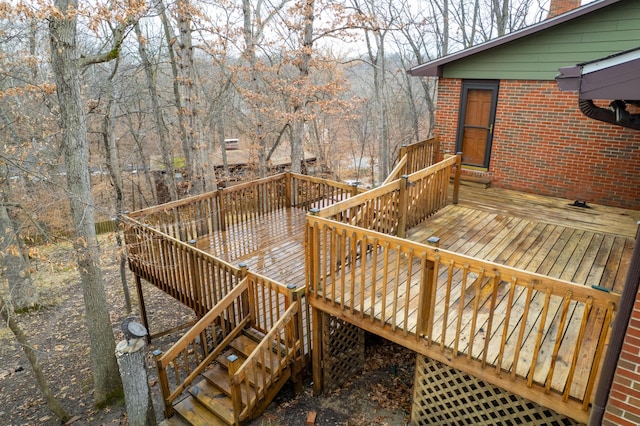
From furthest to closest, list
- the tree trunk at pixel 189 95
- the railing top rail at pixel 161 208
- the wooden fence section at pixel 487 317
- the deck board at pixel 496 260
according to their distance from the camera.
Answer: the tree trunk at pixel 189 95
the railing top rail at pixel 161 208
the deck board at pixel 496 260
the wooden fence section at pixel 487 317

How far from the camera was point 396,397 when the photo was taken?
5691 mm

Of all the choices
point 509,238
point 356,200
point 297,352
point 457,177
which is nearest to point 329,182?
point 457,177

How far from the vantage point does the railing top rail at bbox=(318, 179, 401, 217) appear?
511cm

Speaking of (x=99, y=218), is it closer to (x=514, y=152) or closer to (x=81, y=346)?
(x=81, y=346)

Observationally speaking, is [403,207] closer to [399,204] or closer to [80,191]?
[399,204]

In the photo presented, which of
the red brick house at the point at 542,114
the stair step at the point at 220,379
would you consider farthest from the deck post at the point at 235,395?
the red brick house at the point at 542,114

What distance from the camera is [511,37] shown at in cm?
781

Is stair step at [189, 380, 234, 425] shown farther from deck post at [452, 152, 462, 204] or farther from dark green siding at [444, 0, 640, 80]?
dark green siding at [444, 0, 640, 80]

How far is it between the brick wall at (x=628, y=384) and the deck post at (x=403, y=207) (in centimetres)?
371

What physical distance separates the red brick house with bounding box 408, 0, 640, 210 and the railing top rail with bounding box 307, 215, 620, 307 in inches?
230

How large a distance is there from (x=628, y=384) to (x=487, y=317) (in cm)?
160

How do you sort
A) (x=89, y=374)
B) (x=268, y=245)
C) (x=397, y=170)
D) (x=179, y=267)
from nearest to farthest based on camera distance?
(x=179, y=267) → (x=397, y=170) → (x=268, y=245) → (x=89, y=374)

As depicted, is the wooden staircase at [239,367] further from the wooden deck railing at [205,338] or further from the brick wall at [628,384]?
the brick wall at [628,384]

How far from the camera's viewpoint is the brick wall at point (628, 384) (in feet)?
9.24
